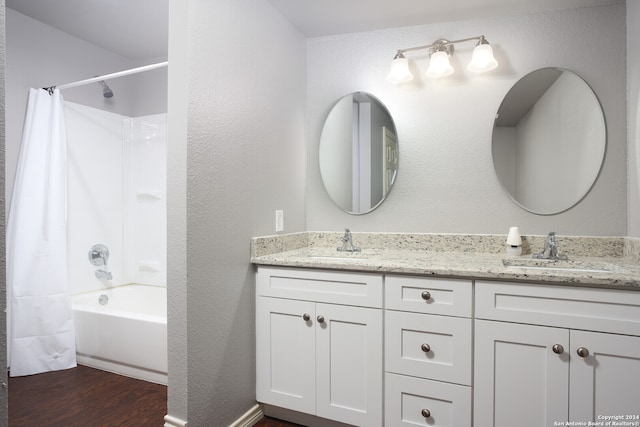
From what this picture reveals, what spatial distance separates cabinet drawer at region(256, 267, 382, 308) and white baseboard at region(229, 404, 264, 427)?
1.91 feet

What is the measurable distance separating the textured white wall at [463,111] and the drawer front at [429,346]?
740mm

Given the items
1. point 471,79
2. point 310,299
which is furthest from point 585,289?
point 471,79

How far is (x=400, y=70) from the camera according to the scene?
A: 6.97 ft

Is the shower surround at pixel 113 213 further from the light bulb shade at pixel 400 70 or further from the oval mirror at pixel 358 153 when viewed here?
the light bulb shade at pixel 400 70

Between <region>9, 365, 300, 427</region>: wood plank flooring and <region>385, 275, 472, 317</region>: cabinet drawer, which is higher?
<region>385, 275, 472, 317</region>: cabinet drawer

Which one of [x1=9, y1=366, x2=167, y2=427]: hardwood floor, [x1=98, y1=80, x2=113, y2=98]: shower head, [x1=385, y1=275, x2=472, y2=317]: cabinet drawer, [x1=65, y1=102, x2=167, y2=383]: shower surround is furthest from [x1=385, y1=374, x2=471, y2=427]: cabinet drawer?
[x1=98, y1=80, x2=113, y2=98]: shower head

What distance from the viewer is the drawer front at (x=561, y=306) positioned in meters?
1.33

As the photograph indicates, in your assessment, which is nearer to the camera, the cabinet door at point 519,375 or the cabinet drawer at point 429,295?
Result: the cabinet door at point 519,375

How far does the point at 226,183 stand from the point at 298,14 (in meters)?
1.12

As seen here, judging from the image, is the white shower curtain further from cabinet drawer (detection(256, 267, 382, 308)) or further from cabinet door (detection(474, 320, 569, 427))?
cabinet door (detection(474, 320, 569, 427))

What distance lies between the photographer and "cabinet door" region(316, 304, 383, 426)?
1657 millimetres

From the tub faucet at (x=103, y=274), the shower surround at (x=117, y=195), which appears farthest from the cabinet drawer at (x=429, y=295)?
the tub faucet at (x=103, y=274)

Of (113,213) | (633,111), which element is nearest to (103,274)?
(113,213)

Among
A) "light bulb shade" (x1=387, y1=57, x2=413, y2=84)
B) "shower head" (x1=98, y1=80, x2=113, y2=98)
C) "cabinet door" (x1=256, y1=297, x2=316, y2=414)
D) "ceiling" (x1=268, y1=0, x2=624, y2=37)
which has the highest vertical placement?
"ceiling" (x1=268, y1=0, x2=624, y2=37)
